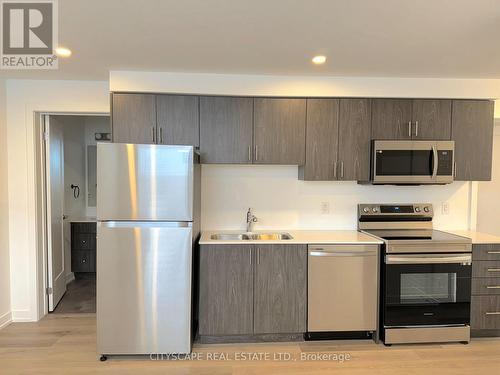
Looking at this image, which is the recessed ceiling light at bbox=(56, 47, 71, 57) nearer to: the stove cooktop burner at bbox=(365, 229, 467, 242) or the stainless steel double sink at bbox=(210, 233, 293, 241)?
the stainless steel double sink at bbox=(210, 233, 293, 241)

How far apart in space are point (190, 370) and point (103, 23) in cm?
247

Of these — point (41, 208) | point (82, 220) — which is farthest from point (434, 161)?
point (82, 220)

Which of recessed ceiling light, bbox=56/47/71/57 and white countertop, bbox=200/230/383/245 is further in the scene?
white countertop, bbox=200/230/383/245

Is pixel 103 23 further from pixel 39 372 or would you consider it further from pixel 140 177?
pixel 39 372

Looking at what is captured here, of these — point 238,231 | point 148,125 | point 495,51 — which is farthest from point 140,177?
point 495,51

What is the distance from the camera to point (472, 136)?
3199 mm

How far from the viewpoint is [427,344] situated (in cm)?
292

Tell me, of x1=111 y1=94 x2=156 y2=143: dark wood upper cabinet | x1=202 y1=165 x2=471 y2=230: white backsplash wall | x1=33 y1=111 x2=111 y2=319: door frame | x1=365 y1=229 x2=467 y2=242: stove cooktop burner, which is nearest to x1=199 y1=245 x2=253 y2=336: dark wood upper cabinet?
x1=202 y1=165 x2=471 y2=230: white backsplash wall

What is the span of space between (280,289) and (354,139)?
1547 millimetres

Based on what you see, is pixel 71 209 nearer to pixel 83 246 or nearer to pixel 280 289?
pixel 83 246

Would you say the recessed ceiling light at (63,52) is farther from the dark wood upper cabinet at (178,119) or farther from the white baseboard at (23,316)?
the white baseboard at (23,316)

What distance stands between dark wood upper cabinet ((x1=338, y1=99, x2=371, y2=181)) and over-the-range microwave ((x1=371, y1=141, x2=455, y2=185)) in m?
0.09

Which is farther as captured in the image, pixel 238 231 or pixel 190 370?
pixel 238 231

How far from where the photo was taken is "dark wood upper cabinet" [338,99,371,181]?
3150 mm
